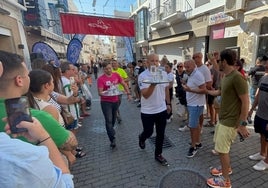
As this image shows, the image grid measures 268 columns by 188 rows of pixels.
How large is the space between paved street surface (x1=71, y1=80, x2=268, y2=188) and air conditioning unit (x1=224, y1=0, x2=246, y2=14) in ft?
18.9

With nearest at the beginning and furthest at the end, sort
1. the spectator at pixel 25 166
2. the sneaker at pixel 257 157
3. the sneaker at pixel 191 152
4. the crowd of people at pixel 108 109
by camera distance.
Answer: the spectator at pixel 25 166
the crowd of people at pixel 108 109
the sneaker at pixel 257 157
the sneaker at pixel 191 152

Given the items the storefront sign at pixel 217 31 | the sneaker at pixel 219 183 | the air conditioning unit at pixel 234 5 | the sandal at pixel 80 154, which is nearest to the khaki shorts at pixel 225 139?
the sneaker at pixel 219 183

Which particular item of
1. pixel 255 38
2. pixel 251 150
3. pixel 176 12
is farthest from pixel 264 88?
pixel 176 12

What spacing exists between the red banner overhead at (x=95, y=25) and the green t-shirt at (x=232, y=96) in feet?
20.9

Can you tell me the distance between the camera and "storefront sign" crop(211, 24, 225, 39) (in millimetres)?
8979

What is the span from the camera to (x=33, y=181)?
0.70 m

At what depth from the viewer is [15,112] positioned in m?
0.90

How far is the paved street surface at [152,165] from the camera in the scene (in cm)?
272

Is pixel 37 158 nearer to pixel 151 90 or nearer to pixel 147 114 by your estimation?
pixel 151 90

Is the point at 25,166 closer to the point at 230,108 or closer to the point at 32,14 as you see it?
the point at 230,108

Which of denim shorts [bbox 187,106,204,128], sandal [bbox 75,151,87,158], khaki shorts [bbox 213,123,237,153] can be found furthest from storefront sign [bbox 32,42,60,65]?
khaki shorts [bbox 213,123,237,153]

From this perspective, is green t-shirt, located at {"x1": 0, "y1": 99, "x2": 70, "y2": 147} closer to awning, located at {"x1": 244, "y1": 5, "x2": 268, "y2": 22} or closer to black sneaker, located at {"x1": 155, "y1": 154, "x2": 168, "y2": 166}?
black sneaker, located at {"x1": 155, "y1": 154, "x2": 168, "y2": 166}

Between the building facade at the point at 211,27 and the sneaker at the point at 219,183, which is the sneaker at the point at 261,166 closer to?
the sneaker at the point at 219,183

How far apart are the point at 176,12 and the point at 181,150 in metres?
11.1
